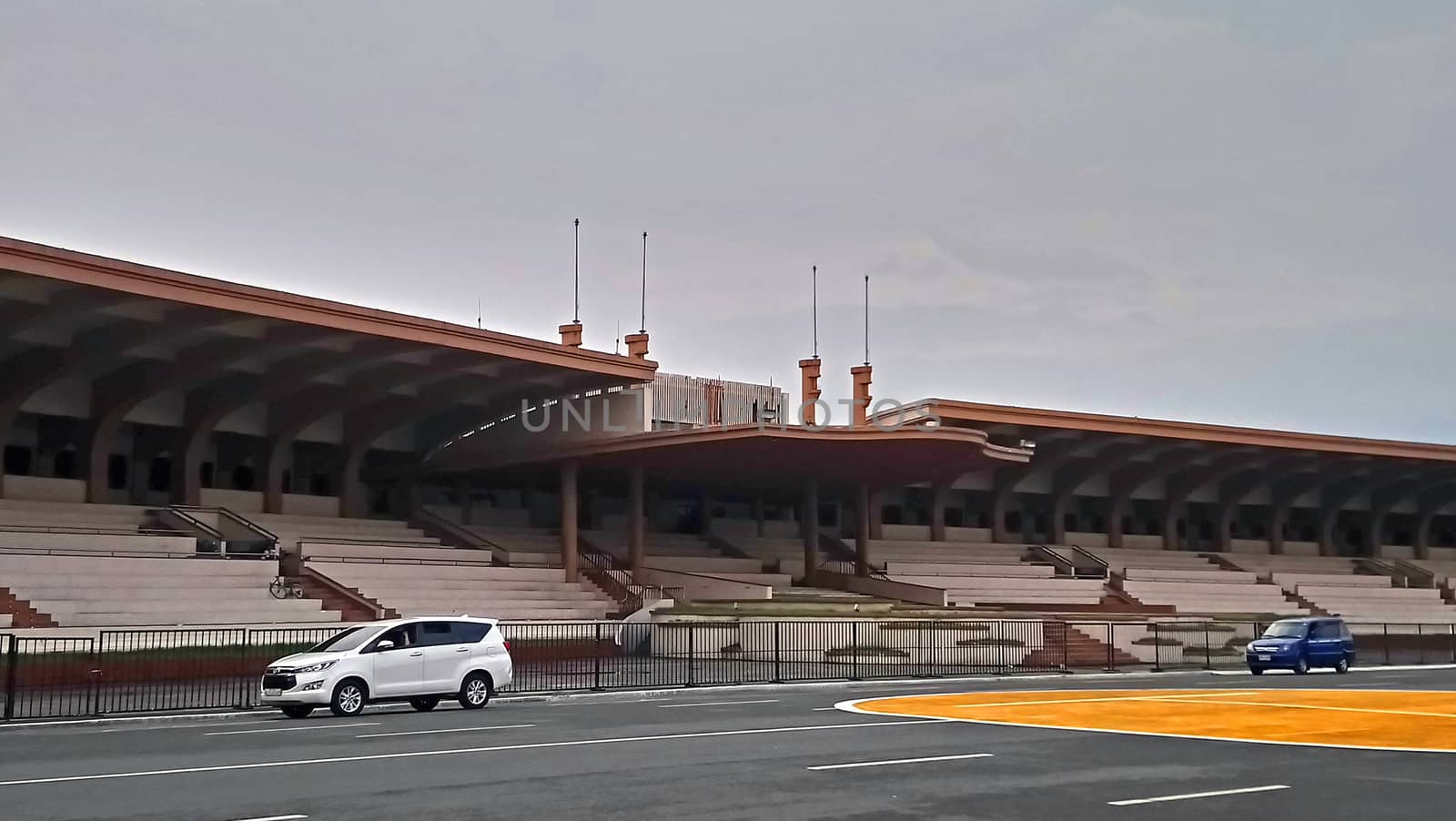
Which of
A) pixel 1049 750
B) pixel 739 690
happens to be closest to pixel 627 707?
pixel 739 690

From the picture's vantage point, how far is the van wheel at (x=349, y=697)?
896 inches

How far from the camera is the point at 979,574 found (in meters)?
59.3

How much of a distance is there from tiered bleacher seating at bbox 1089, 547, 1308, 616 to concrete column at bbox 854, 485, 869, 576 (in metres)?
12.0

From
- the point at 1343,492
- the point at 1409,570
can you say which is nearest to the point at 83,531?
the point at 1343,492

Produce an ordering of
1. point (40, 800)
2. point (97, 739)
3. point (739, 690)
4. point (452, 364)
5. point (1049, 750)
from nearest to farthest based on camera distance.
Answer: point (40, 800) → point (1049, 750) → point (97, 739) → point (739, 690) → point (452, 364)

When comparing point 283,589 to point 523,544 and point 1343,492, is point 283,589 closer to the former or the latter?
point 523,544

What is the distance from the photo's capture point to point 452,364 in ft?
149

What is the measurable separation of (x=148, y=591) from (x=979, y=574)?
35.0 meters

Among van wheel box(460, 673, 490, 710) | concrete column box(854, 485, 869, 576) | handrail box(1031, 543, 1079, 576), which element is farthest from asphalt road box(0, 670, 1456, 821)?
handrail box(1031, 543, 1079, 576)

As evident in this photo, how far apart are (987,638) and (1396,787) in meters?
25.6

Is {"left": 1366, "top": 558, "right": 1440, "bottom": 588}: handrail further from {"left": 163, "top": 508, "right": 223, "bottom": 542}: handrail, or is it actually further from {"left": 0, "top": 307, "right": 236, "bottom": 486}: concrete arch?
{"left": 0, "top": 307, "right": 236, "bottom": 486}: concrete arch

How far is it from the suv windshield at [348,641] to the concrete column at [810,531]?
33.3 metres

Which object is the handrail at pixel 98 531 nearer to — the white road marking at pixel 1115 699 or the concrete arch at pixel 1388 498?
the white road marking at pixel 1115 699

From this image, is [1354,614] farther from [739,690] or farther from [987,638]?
[739,690]
